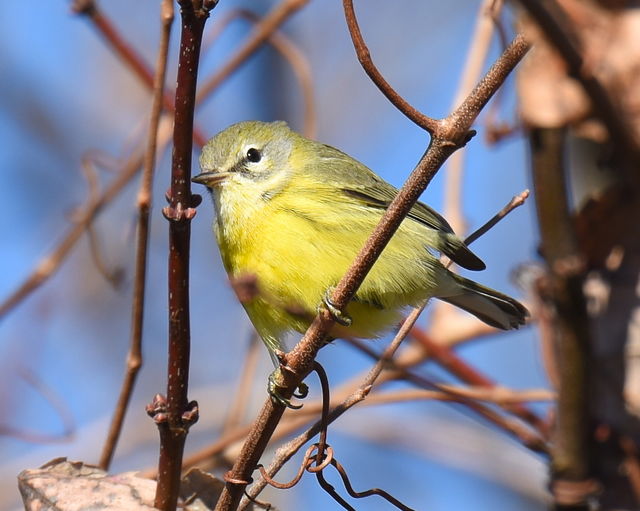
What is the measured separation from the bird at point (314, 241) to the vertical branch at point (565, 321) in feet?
1.40

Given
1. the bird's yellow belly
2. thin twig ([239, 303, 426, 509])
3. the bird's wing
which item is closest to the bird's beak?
the bird's yellow belly

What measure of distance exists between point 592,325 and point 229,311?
12.6 feet

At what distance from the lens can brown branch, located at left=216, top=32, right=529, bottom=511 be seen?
1707mm

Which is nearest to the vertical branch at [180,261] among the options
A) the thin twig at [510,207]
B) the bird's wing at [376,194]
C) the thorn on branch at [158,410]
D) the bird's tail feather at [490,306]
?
the thorn on branch at [158,410]

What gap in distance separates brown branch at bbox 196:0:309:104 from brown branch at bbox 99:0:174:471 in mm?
1176

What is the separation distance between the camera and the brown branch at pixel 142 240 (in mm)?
2250

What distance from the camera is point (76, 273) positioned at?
6.70m

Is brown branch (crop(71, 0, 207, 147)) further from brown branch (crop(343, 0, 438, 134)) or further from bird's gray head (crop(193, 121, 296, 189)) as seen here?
brown branch (crop(343, 0, 438, 134))

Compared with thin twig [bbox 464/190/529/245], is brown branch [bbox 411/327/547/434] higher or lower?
higher

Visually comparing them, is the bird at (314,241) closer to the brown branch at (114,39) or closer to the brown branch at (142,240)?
the brown branch at (114,39)

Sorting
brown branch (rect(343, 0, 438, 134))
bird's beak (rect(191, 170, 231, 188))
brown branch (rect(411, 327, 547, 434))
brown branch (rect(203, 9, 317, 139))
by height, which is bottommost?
brown branch (rect(343, 0, 438, 134))

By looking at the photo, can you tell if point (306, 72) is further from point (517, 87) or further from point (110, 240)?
point (110, 240)

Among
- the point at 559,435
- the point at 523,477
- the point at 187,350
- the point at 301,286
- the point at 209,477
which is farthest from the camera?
the point at 523,477

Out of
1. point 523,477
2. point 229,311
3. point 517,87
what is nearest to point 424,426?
point 523,477
